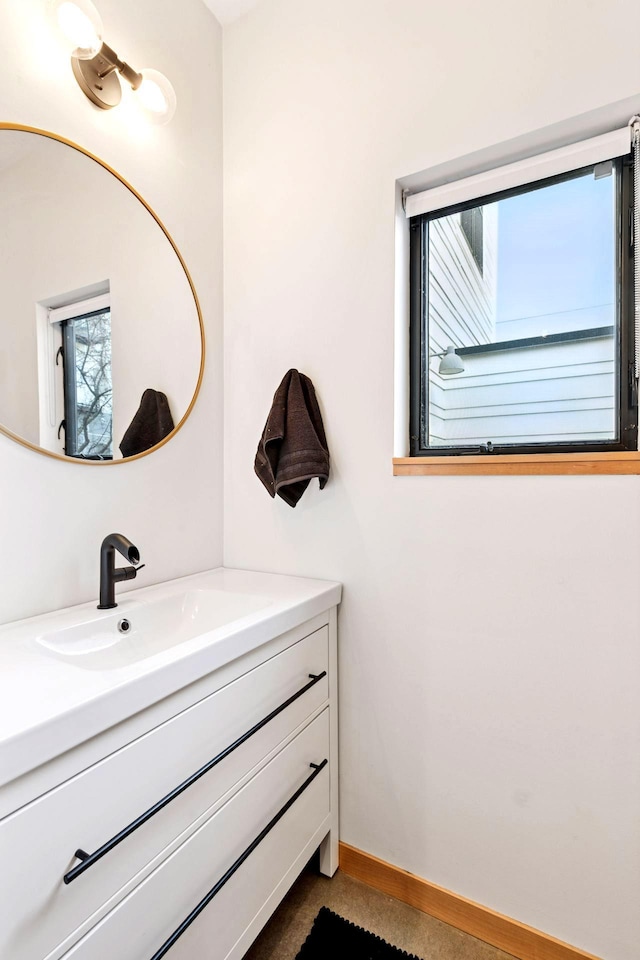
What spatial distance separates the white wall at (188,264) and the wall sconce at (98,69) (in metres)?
0.03

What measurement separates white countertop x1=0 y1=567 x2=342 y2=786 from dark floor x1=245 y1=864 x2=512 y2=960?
839 mm

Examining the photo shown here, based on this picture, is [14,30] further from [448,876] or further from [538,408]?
[448,876]

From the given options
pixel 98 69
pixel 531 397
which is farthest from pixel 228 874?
pixel 98 69

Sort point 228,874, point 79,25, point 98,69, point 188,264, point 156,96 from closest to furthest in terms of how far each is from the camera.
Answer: point 228,874 → point 79,25 → point 98,69 → point 156,96 → point 188,264

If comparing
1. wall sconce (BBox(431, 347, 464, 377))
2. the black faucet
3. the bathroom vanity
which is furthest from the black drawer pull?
wall sconce (BBox(431, 347, 464, 377))

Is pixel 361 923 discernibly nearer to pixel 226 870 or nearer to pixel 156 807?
pixel 226 870

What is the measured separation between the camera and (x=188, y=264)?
5.29 ft

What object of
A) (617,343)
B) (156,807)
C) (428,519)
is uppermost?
(617,343)

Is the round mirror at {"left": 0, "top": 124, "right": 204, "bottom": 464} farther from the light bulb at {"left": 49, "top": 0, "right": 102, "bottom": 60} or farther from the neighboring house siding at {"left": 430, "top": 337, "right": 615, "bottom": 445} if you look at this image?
the neighboring house siding at {"left": 430, "top": 337, "right": 615, "bottom": 445}

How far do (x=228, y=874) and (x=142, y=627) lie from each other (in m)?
0.58

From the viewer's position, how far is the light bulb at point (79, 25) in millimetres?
1149

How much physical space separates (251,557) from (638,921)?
54.5 inches

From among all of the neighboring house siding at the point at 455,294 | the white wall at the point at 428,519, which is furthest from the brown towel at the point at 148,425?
the neighboring house siding at the point at 455,294

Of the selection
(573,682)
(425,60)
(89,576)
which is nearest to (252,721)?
(89,576)
